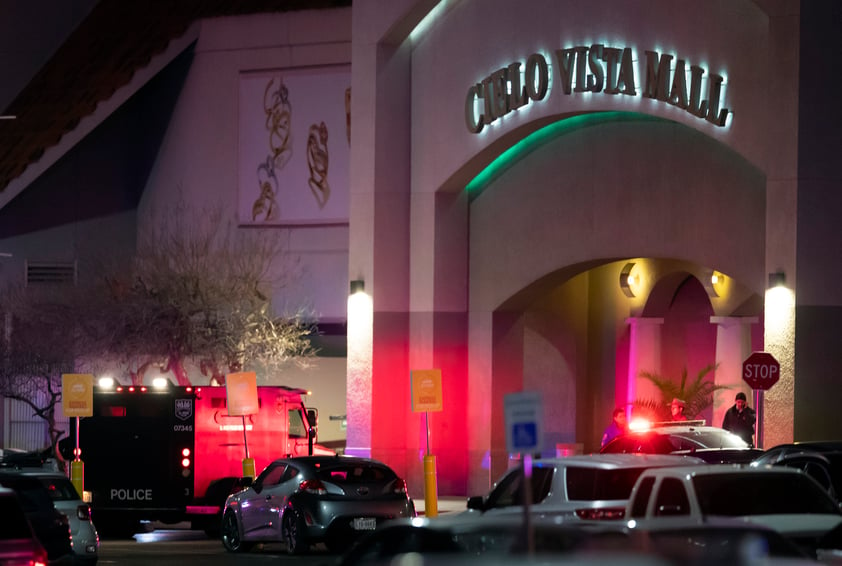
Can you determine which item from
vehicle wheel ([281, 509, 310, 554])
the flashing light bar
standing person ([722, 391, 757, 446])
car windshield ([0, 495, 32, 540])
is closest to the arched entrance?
standing person ([722, 391, 757, 446])

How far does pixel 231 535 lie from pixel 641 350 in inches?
596

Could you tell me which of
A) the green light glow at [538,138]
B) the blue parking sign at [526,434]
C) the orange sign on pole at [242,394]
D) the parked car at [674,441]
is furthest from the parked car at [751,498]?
the green light glow at [538,138]

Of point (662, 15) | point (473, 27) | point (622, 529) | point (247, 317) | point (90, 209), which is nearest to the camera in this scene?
point (622, 529)

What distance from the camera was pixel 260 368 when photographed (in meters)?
43.9

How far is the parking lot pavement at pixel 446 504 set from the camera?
30.0m

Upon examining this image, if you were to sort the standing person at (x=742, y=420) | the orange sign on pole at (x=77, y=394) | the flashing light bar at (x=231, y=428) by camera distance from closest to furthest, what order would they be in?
1. the orange sign on pole at (x=77, y=394)
2. the standing person at (x=742, y=420)
3. the flashing light bar at (x=231, y=428)

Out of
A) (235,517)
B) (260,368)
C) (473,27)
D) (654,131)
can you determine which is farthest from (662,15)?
(260,368)

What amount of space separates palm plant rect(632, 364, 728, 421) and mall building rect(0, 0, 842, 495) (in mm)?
786

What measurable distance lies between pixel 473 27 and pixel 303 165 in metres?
12.9

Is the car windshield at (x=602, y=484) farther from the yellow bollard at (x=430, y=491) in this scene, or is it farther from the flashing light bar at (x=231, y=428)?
the flashing light bar at (x=231, y=428)

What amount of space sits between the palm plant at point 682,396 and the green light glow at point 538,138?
5360 mm

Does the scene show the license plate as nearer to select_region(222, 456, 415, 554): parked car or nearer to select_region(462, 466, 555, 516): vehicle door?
select_region(222, 456, 415, 554): parked car

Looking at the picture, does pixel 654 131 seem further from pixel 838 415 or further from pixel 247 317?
pixel 247 317

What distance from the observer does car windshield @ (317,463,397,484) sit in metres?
22.1
